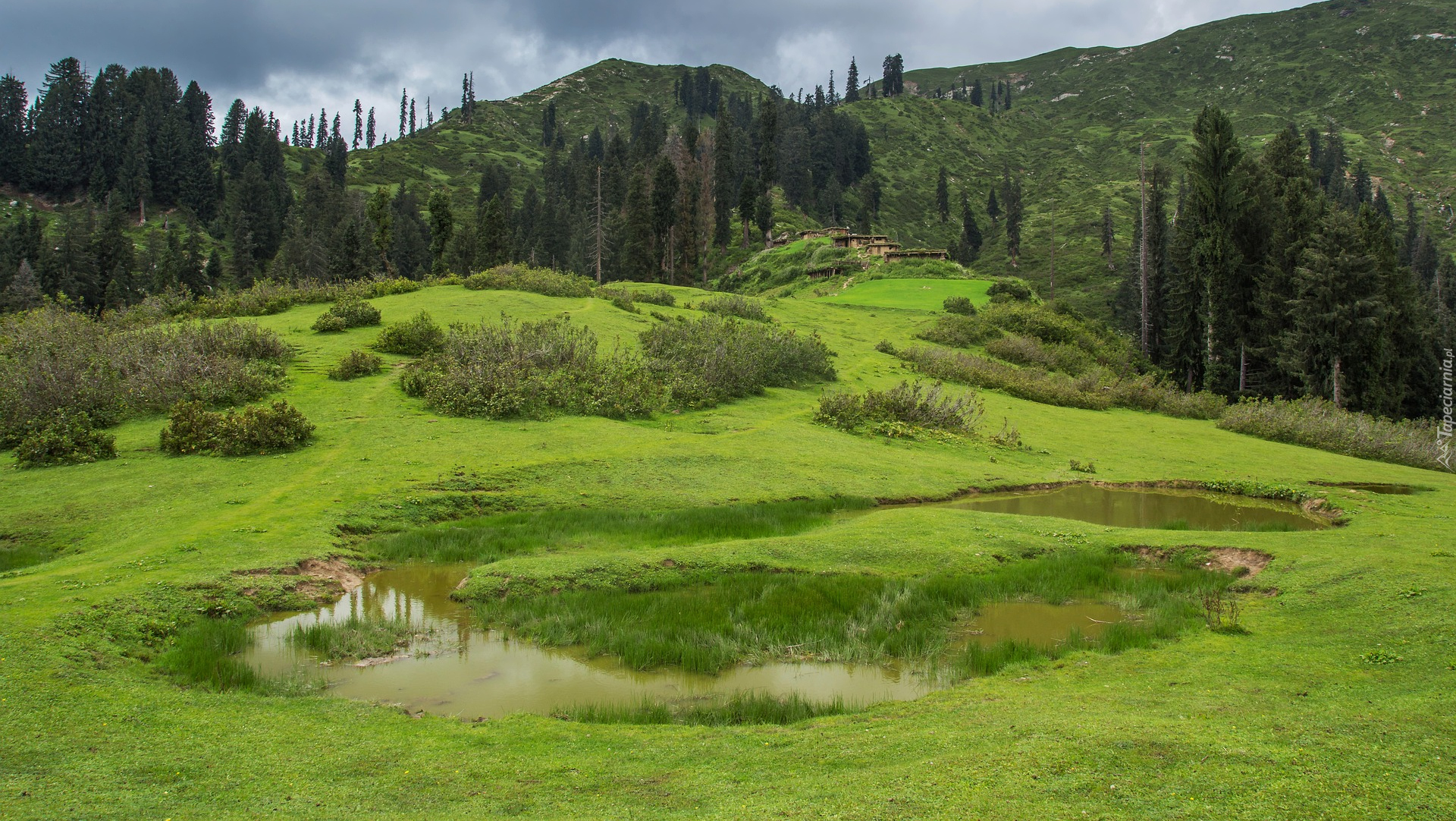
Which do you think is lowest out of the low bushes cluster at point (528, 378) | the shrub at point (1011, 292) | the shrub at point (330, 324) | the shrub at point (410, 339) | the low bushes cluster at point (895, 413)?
Result: the low bushes cluster at point (895, 413)

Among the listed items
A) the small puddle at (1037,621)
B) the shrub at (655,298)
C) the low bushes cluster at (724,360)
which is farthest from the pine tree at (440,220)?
the small puddle at (1037,621)

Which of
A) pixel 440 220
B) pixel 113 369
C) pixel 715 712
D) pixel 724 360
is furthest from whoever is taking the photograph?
pixel 440 220

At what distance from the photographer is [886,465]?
23141 mm

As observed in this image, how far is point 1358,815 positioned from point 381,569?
13.8m

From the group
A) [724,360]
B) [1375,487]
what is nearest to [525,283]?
[724,360]

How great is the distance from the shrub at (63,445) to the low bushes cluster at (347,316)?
12.6m

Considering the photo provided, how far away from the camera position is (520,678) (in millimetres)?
9820

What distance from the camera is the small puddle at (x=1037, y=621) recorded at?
11.3 meters

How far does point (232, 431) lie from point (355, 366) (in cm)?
740

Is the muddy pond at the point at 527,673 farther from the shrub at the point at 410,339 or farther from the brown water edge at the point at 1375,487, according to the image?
the shrub at the point at 410,339

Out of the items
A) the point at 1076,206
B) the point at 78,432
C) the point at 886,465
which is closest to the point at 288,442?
the point at 78,432

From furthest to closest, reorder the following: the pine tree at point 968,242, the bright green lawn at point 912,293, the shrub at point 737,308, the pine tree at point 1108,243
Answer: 1. the pine tree at point 968,242
2. the pine tree at point 1108,243
3. the bright green lawn at point 912,293
4. the shrub at point 737,308

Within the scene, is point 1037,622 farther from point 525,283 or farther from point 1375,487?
point 525,283

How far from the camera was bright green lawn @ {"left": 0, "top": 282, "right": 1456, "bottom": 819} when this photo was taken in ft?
18.5
